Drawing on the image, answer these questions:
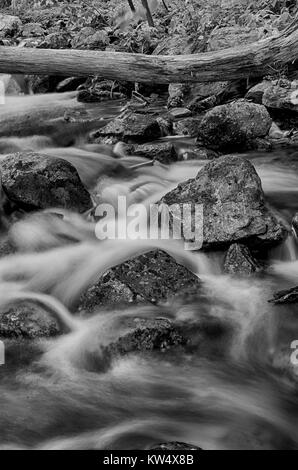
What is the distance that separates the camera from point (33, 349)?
4453 mm

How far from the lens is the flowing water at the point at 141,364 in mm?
3590

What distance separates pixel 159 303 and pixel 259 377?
116 centimetres

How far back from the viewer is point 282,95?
910cm

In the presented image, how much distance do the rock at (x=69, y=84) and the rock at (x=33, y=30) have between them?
20.1 feet

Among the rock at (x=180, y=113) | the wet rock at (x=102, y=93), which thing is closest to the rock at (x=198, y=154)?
the rock at (x=180, y=113)

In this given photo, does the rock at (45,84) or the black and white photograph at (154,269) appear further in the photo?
the rock at (45,84)

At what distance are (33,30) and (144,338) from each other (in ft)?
56.6

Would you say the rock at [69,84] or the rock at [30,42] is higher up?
the rock at [30,42]

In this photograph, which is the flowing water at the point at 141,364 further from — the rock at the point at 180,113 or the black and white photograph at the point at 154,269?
the rock at the point at 180,113

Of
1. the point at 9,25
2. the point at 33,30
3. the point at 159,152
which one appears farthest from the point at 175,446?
the point at 9,25

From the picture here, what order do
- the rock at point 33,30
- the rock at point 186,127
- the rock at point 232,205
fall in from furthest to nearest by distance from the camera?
the rock at point 33,30, the rock at point 186,127, the rock at point 232,205

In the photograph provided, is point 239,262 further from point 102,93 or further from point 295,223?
point 102,93

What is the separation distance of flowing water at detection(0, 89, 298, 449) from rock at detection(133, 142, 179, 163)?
224 centimetres

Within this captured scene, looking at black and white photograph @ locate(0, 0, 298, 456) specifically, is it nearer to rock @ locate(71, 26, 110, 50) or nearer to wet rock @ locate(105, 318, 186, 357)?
wet rock @ locate(105, 318, 186, 357)
